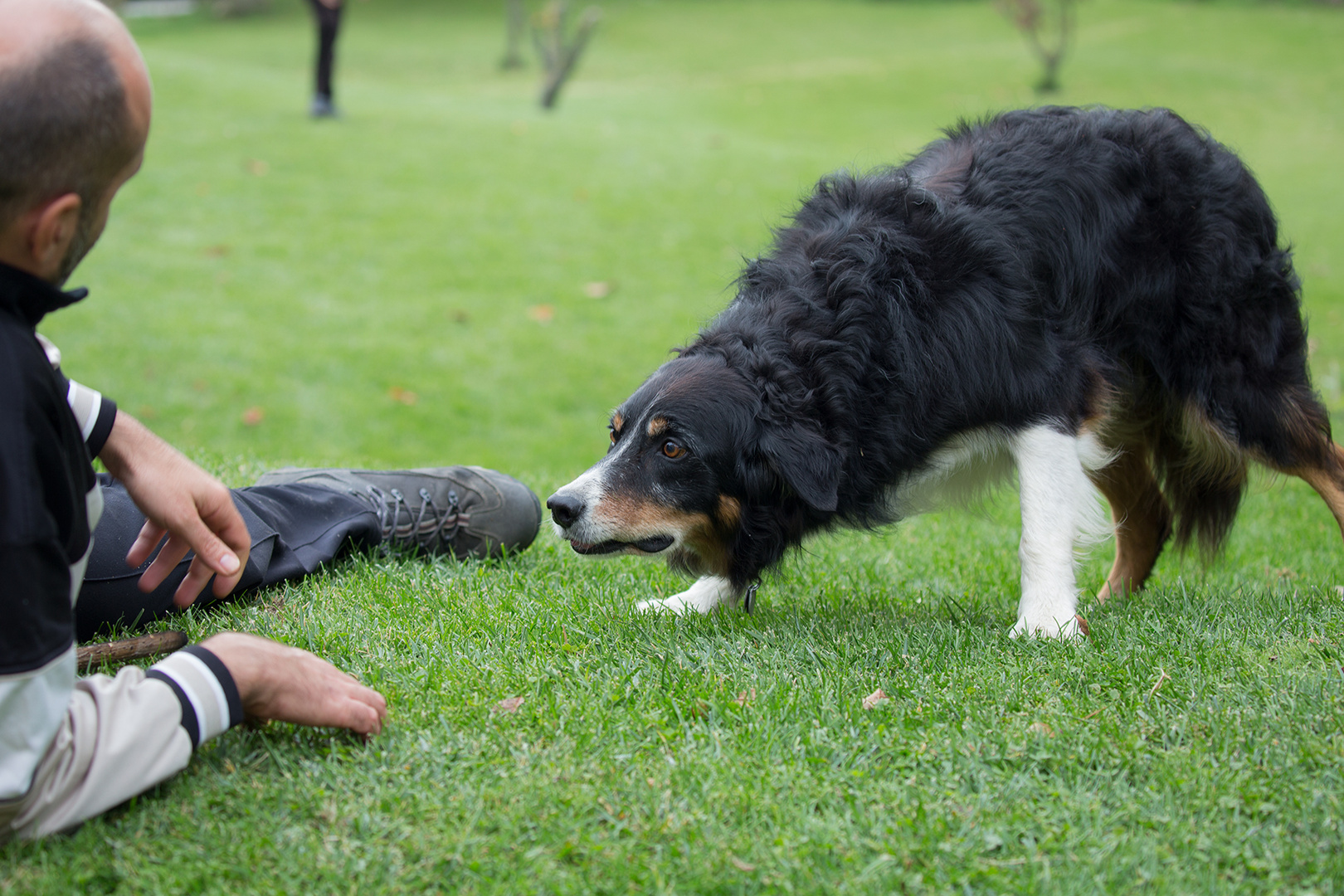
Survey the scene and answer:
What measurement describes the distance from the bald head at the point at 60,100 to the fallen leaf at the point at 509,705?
1.48m

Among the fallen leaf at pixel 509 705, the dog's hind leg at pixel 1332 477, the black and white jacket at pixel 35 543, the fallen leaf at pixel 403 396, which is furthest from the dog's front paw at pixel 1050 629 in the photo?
the fallen leaf at pixel 403 396

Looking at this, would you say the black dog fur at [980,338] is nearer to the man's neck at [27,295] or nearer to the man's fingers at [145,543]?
the man's fingers at [145,543]

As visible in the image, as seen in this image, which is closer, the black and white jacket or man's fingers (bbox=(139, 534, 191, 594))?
the black and white jacket

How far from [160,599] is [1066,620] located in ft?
9.29

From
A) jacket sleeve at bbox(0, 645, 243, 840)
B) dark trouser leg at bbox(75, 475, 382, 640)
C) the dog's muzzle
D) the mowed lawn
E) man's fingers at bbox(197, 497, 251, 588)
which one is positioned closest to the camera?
jacket sleeve at bbox(0, 645, 243, 840)

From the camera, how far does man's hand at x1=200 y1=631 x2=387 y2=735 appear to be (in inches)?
90.5

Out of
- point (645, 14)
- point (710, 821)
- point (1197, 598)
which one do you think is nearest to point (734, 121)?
point (645, 14)

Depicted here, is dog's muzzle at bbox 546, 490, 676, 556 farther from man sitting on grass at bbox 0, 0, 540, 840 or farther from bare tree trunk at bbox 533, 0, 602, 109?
bare tree trunk at bbox 533, 0, 602, 109

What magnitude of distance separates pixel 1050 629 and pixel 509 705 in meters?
1.77

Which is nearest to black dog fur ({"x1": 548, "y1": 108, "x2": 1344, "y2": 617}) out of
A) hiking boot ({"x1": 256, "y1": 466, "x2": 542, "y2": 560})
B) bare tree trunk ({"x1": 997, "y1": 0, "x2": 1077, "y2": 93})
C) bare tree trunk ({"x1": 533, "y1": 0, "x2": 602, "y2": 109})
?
hiking boot ({"x1": 256, "y1": 466, "x2": 542, "y2": 560})

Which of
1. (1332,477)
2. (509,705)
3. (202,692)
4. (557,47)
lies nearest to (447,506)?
(509,705)

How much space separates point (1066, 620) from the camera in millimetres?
3449

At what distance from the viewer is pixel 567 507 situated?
3316mm

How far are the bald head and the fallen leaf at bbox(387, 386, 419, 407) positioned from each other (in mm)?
7663
